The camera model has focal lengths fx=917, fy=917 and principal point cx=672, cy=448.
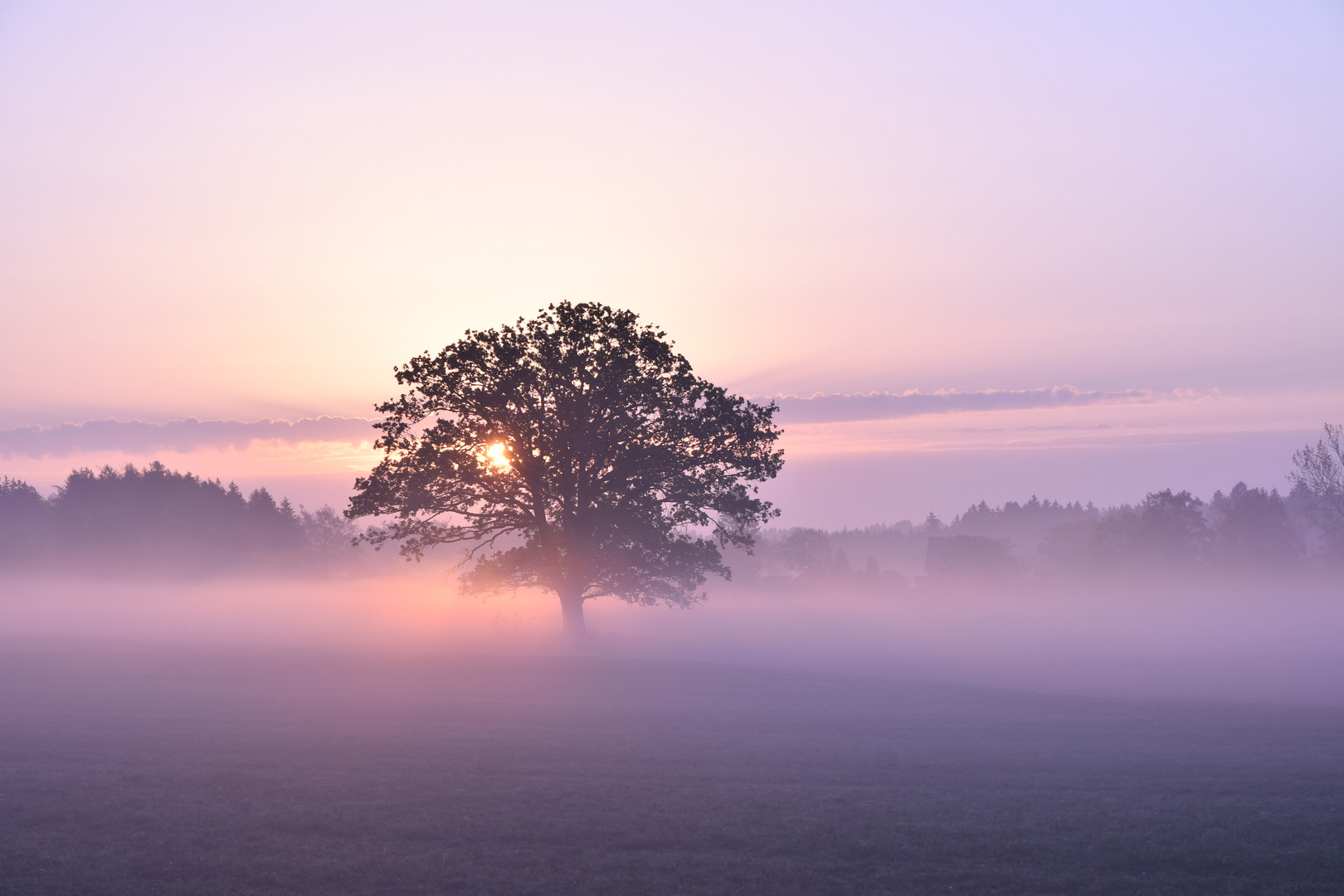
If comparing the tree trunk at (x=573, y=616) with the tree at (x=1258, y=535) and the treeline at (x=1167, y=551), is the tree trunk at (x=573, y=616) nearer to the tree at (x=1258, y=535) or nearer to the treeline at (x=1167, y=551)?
the treeline at (x=1167, y=551)

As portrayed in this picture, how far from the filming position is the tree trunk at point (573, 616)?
4209 centimetres

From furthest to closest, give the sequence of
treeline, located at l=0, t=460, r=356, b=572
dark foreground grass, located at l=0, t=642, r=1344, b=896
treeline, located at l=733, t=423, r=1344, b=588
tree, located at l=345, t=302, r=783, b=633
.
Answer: treeline, located at l=0, t=460, r=356, b=572 → treeline, located at l=733, t=423, r=1344, b=588 → tree, located at l=345, t=302, r=783, b=633 → dark foreground grass, located at l=0, t=642, r=1344, b=896

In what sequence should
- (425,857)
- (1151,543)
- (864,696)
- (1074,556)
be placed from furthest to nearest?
(1074,556)
(1151,543)
(864,696)
(425,857)

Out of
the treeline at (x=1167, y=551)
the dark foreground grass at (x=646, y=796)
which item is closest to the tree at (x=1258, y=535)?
the treeline at (x=1167, y=551)

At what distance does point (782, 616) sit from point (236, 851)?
66952mm

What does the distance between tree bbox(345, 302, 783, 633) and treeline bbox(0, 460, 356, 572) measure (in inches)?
3032

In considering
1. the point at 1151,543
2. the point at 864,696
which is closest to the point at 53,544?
the point at 864,696

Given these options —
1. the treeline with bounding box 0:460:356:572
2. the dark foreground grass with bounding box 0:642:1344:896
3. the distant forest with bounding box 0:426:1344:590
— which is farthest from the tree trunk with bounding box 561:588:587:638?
the treeline with bounding box 0:460:356:572

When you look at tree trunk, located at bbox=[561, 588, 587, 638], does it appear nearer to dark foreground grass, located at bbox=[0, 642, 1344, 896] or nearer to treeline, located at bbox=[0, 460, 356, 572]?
dark foreground grass, located at bbox=[0, 642, 1344, 896]

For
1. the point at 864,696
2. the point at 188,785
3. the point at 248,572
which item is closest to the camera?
the point at 188,785

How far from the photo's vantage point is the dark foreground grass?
12055 millimetres

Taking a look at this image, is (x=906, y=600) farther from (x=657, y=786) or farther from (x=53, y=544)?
(x=53, y=544)

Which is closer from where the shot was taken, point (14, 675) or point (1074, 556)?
point (14, 675)

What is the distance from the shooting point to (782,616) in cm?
7725
